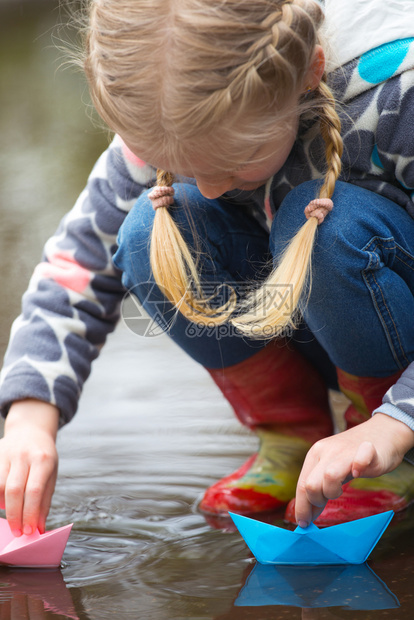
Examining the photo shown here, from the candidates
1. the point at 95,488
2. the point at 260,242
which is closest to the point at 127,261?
the point at 260,242

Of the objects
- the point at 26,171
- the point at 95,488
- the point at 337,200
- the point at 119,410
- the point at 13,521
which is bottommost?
the point at 26,171

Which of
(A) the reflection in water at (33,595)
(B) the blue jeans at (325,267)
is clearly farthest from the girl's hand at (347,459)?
(A) the reflection in water at (33,595)

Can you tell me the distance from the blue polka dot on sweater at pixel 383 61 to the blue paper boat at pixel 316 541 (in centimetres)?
50

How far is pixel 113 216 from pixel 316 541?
0.56m

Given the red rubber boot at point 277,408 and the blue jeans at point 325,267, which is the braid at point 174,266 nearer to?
the blue jeans at point 325,267

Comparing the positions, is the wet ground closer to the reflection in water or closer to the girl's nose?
the reflection in water

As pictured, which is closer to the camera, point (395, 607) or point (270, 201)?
point (395, 607)

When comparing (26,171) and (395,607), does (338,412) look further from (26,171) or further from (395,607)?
(26,171)

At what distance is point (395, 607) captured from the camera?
725mm

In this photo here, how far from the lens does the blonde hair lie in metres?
0.78

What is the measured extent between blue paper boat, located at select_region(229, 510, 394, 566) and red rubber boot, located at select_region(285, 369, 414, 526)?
13 centimetres

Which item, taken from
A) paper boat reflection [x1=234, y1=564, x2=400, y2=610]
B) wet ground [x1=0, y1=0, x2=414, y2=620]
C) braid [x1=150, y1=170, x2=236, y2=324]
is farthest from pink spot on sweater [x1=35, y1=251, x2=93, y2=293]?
paper boat reflection [x1=234, y1=564, x2=400, y2=610]

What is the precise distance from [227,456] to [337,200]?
18.2 inches

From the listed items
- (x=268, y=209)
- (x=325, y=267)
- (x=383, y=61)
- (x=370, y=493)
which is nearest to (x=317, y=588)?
(x=370, y=493)
